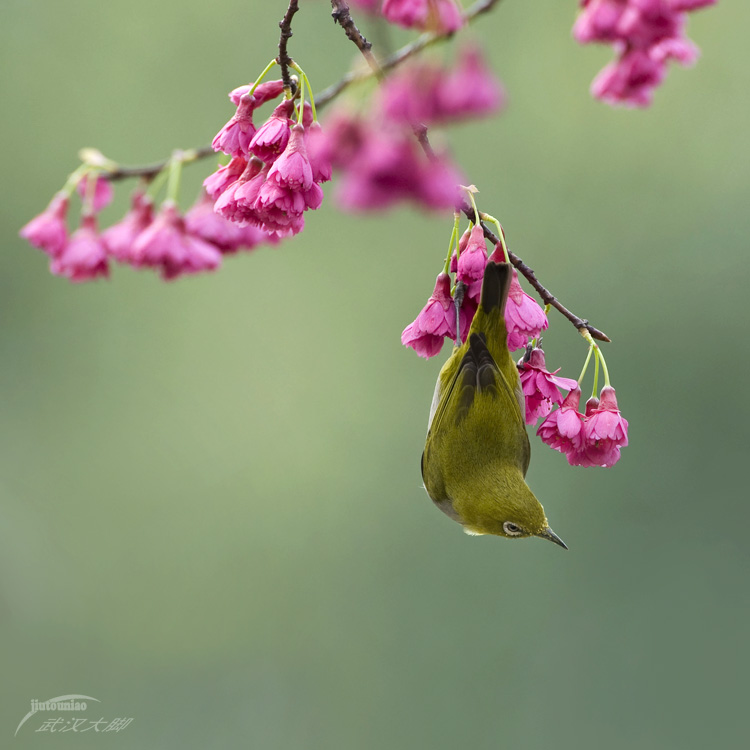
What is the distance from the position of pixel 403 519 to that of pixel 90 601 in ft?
9.67

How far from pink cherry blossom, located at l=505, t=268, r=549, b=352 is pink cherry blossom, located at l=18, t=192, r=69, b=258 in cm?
126

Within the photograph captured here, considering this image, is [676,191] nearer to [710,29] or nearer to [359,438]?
[710,29]

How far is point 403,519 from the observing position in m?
7.70

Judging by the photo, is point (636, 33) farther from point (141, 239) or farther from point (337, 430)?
point (337, 430)

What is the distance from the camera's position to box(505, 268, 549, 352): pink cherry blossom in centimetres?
200

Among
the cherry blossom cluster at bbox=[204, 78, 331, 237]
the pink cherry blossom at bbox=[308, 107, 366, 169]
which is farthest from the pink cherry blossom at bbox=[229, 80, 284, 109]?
the pink cherry blossom at bbox=[308, 107, 366, 169]

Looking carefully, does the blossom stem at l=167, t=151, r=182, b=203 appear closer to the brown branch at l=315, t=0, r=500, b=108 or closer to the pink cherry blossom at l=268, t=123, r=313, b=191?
the brown branch at l=315, t=0, r=500, b=108

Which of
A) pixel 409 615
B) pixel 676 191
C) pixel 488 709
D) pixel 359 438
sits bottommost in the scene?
pixel 488 709

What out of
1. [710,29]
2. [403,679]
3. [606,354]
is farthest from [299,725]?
[710,29]

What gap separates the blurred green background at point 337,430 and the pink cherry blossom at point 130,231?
15.4 feet

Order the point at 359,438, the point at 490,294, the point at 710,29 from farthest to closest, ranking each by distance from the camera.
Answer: the point at 359,438, the point at 710,29, the point at 490,294

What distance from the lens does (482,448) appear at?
306cm

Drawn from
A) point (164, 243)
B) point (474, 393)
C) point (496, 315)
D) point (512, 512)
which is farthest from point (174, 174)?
point (512, 512)

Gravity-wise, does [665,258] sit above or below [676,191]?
below
